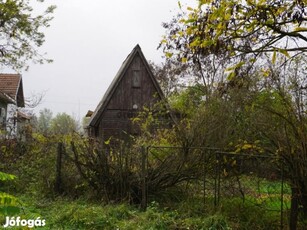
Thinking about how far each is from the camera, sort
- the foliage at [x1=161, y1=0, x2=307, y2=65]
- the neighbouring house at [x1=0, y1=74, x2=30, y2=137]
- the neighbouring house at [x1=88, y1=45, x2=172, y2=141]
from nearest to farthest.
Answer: the foliage at [x1=161, y1=0, x2=307, y2=65], the neighbouring house at [x1=88, y1=45, x2=172, y2=141], the neighbouring house at [x1=0, y1=74, x2=30, y2=137]

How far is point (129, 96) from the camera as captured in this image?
2341 centimetres

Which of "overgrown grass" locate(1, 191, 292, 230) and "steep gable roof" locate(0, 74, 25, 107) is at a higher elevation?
"steep gable roof" locate(0, 74, 25, 107)

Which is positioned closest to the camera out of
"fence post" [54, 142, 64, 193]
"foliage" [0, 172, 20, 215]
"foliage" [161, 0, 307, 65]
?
"foliage" [0, 172, 20, 215]

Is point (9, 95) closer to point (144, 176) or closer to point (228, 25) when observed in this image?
point (144, 176)

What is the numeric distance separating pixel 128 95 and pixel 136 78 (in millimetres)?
1177

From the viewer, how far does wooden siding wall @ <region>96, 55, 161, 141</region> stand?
906 inches

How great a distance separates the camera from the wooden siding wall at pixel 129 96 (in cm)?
2300

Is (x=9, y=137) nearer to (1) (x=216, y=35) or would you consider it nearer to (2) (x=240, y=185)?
(2) (x=240, y=185)

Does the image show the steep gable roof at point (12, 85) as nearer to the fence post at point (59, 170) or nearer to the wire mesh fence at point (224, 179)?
the fence post at point (59, 170)

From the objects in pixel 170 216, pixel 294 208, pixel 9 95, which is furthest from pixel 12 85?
pixel 294 208

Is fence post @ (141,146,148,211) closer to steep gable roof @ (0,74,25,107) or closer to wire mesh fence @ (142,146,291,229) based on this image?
wire mesh fence @ (142,146,291,229)

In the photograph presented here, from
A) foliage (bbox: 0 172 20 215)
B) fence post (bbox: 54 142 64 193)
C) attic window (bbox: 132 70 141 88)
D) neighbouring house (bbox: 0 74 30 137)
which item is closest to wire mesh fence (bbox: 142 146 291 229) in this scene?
fence post (bbox: 54 142 64 193)

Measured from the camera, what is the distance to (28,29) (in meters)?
19.3

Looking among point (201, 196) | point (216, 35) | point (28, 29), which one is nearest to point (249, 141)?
point (201, 196)
